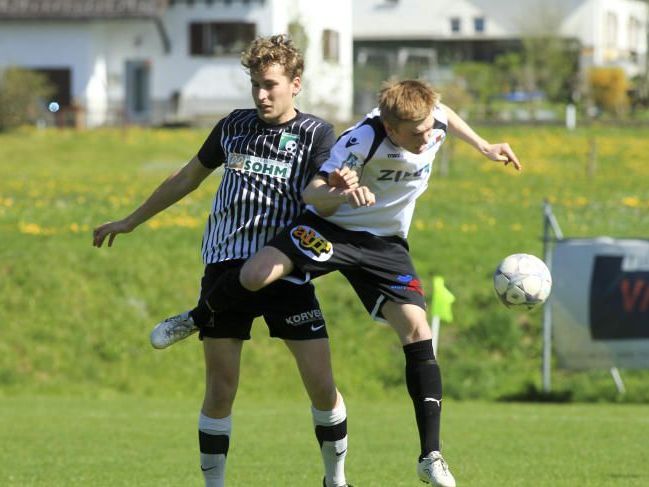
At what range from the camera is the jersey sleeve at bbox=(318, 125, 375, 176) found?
604 centimetres

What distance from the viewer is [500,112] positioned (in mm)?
42000

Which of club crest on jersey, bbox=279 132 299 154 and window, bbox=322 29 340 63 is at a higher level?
window, bbox=322 29 340 63

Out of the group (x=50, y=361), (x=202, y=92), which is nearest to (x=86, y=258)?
(x=50, y=361)

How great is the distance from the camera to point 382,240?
634cm

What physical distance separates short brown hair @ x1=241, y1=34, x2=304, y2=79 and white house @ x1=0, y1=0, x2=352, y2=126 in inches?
1560

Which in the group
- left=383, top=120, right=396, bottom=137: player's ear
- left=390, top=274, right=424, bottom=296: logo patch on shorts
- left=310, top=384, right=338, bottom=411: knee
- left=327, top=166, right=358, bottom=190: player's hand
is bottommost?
left=310, top=384, right=338, bottom=411: knee

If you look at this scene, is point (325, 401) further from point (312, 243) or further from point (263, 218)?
point (263, 218)

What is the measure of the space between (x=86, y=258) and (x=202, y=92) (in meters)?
31.2

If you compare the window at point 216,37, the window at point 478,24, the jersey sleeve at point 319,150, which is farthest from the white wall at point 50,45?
the jersey sleeve at point 319,150

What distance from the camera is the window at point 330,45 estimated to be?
30.8 m

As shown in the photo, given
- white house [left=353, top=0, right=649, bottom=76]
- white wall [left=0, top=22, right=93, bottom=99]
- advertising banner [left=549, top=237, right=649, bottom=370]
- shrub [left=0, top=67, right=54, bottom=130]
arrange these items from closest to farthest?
advertising banner [left=549, top=237, right=649, bottom=370] → shrub [left=0, top=67, right=54, bottom=130] → white house [left=353, top=0, right=649, bottom=76] → white wall [left=0, top=22, right=93, bottom=99]

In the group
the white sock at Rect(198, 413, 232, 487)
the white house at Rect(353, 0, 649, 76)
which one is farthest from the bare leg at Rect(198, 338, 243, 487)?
the white house at Rect(353, 0, 649, 76)

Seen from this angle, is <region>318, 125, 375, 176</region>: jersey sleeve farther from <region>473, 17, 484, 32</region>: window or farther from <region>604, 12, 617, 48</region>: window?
<region>473, 17, 484, 32</region>: window

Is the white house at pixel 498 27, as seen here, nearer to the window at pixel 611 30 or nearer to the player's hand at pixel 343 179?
the window at pixel 611 30
